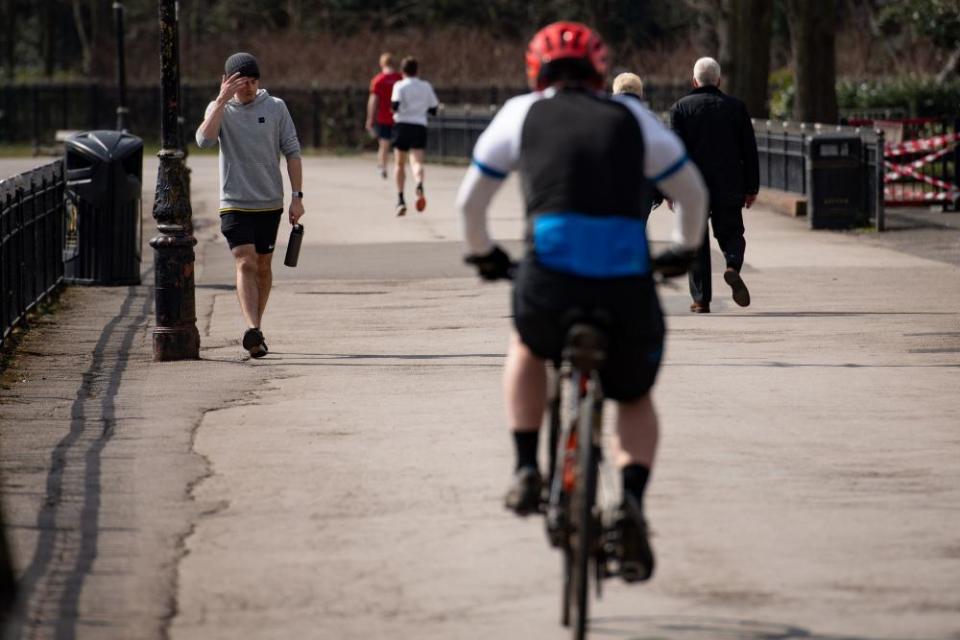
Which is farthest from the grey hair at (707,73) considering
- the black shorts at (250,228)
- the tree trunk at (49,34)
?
the tree trunk at (49,34)

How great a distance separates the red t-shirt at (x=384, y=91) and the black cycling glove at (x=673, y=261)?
2138 centimetres

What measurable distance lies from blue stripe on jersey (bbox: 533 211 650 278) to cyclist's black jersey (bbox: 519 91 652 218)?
0.10 ft

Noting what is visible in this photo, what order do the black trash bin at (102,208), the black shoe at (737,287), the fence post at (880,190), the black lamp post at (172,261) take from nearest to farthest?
the black lamp post at (172,261) → the black shoe at (737,287) → the black trash bin at (102,208) → the fence post at (880,190)

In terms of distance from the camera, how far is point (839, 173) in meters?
20.9

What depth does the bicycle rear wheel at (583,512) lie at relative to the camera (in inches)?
207

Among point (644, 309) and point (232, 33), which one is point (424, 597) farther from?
point (232, 33)

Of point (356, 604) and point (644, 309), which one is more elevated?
point (644, 309)

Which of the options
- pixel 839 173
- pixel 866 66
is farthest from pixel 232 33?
pixel 839 173

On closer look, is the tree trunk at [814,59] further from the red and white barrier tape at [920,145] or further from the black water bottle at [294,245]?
the black water bottle at [294,245]

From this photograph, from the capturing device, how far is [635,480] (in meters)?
5.74

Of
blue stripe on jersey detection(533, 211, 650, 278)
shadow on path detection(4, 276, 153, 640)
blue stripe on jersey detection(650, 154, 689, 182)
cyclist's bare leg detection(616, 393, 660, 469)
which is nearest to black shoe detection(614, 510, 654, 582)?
cyclist's bare leg detection(616, 393, 660, 469)

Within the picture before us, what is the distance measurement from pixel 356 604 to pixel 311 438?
120 inches

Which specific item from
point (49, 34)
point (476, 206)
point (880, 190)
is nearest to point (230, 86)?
point (476, 206)

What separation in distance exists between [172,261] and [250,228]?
58cm
